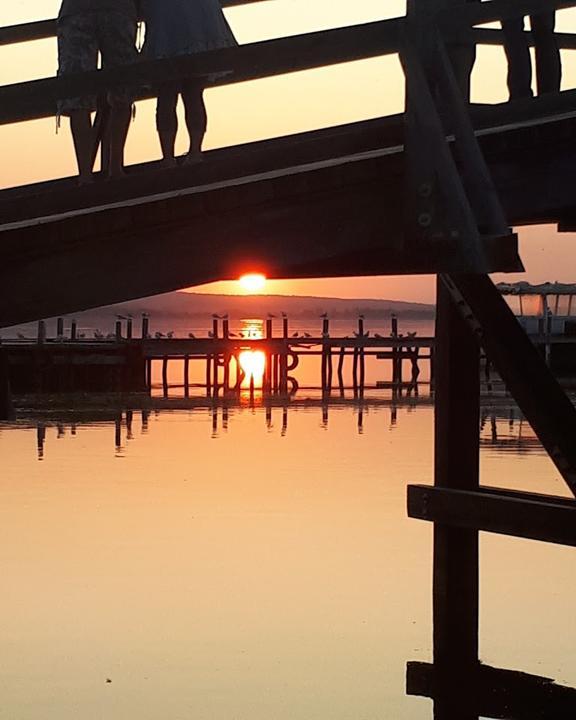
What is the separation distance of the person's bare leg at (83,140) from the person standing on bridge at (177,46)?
40 centimetres

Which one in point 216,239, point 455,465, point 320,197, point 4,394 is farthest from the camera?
point 455,465

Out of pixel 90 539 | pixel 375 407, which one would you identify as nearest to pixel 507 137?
pixel 90 539

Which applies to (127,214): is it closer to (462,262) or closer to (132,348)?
(462,262)

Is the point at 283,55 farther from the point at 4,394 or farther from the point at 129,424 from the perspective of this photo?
the point at 129,424

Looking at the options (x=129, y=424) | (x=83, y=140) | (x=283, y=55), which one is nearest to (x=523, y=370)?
(x=83, y=140)

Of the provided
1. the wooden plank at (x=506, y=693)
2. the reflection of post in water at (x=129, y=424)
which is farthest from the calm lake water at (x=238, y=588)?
the reflection of post in water at (x=129, y=424)

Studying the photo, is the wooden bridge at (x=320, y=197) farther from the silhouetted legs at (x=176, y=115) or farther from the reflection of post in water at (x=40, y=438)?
the reflection of post in water at (x=40, y=438)

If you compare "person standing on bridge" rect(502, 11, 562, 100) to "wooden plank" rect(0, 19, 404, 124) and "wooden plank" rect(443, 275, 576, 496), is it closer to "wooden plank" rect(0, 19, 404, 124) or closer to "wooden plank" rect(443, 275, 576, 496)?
"wooden plank" rect(443, 275, 576, 496)

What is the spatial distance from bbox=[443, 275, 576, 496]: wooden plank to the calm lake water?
312 centimetres

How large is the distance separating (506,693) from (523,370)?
8.95 feet

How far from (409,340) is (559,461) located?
59.8 m

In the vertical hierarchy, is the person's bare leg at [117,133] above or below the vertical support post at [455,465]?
above

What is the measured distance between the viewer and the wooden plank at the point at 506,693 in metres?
10.3

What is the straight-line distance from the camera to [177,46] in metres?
8.77
